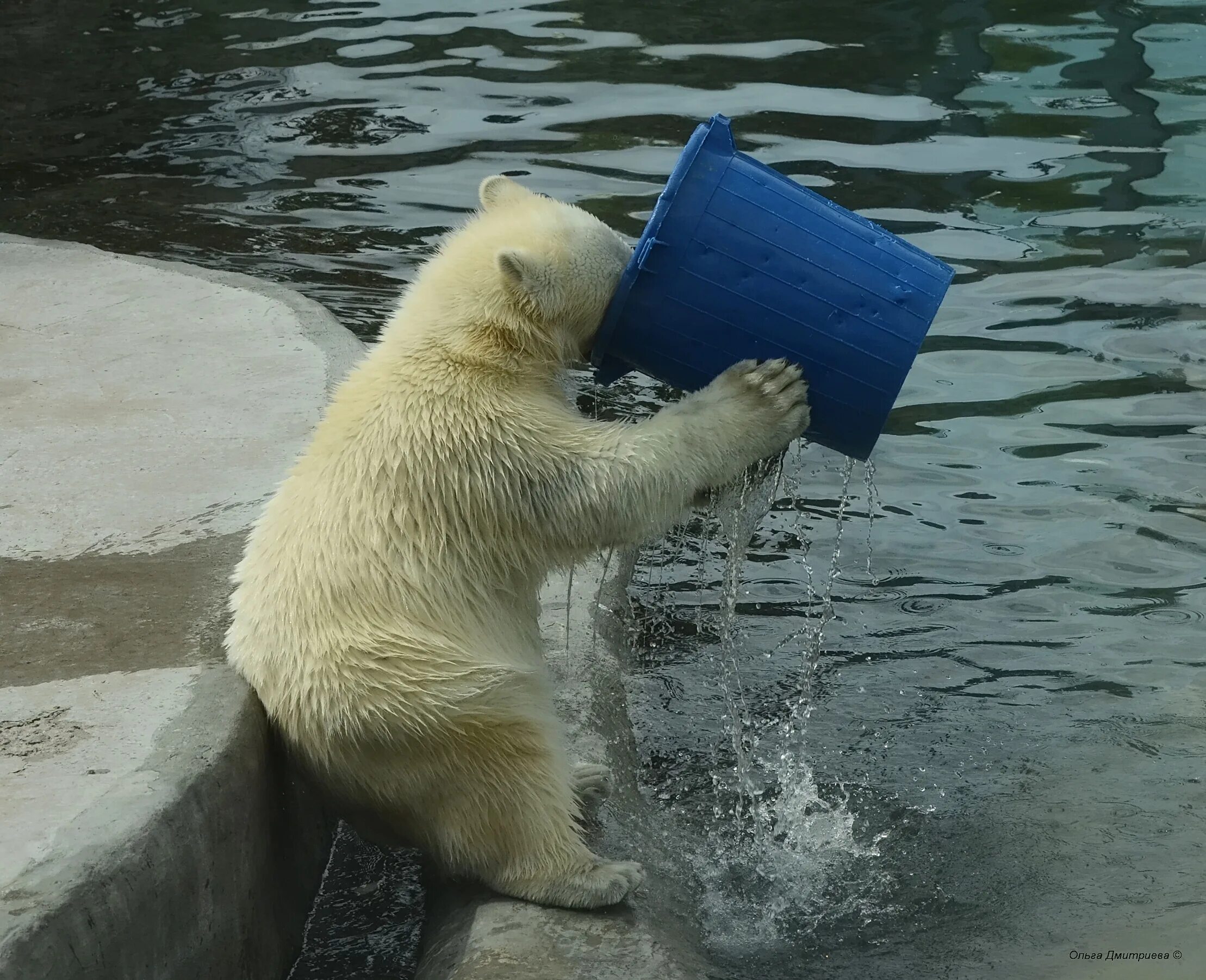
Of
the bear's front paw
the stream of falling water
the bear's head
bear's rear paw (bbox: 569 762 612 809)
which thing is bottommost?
the stream of falling water

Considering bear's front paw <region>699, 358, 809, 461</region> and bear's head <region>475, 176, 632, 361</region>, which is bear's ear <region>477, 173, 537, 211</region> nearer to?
bear's head <region>475, 176, 632, 361</region>

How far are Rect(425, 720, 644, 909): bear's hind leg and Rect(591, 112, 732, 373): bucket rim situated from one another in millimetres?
931

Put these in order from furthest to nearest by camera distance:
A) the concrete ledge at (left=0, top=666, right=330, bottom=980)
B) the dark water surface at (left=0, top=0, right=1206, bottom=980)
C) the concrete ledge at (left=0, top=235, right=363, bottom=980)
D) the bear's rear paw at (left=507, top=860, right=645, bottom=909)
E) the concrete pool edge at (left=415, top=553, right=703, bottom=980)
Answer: the dark water surface at (left=0, top=0, right=1206, bottom=980), the bear's rear paw at (left=507, top=860, right=645, bottom=909), the concrete pool edge at (left=415, top=553, right=703, bottom=980), the concrete ledge at (left=0, top=235, right=363, bottom=980), the concrete ledge at (left=0, top=666, right=330, bottom=980)

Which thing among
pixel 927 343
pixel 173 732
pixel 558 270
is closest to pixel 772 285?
pixel 558 270

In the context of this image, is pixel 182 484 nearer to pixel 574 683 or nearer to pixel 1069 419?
pixel 574 683

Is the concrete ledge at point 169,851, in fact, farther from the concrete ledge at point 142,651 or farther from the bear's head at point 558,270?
the bear's head at point 558,270

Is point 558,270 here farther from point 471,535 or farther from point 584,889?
point 584,889

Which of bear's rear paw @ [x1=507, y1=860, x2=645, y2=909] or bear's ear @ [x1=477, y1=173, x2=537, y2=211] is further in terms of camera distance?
bear's ear @ [x1=477, y1=173, x2=537, y2=211]

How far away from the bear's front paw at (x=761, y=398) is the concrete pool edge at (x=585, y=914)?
62cm

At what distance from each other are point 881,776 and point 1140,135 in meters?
6.55

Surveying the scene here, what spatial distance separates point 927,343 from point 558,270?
12.0ft

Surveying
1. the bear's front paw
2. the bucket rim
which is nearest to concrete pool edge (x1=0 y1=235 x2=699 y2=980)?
the bear's front paw

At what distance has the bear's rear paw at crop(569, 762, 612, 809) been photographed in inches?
134

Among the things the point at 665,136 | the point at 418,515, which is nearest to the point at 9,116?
the point at 665,136
